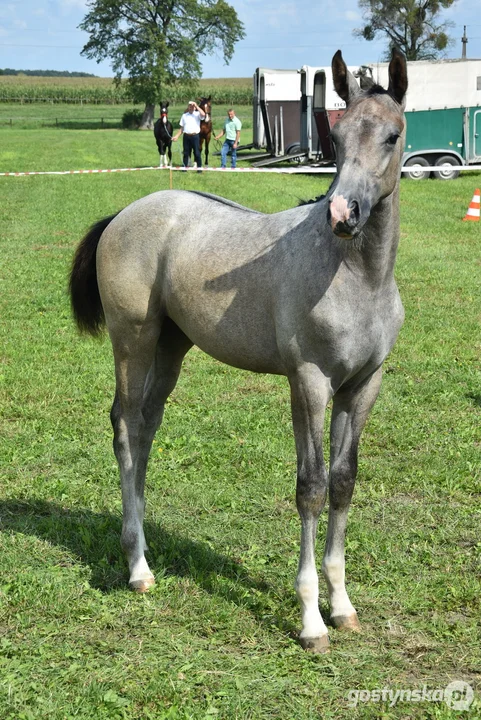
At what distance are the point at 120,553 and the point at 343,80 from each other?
2.78 meters

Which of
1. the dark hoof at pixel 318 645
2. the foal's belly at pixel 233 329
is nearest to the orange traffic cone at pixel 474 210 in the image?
the foal's belly at pixel 233 329

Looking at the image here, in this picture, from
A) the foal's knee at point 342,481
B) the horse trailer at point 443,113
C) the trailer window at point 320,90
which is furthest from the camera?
the trailer window at point 320,90

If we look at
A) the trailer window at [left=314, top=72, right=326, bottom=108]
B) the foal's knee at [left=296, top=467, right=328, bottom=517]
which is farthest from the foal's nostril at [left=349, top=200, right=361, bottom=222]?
the trailer window at [left=314, top=72, right=326, bottom=108]

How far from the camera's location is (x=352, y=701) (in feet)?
10.8

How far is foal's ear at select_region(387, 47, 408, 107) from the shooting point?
3.17 meters

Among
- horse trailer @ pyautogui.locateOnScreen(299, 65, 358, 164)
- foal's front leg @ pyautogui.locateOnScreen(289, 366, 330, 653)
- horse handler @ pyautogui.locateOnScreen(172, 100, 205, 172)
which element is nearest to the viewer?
foal's front leg @ pyautogui.locateOnScreen(289, 366, 330, 653)

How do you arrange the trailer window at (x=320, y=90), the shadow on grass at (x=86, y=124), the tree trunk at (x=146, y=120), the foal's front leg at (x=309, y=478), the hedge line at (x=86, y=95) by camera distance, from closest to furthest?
the foal's front leg at (x=309, y=478)
the trailer window at (x=320, y=90)
the shadow on grass at (x=86, y=124)
the tree trunk at (x=146, y=120)
the hedge line at (x=86, y=95)

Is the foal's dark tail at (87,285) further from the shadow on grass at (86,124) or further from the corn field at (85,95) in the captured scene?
the corn field at (85,95)

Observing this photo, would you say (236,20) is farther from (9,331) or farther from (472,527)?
(472,527)

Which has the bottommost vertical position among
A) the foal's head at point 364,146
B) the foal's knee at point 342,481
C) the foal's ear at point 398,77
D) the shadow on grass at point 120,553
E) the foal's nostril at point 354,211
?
the shadow on grass at point 120,553

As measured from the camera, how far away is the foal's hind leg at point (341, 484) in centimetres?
382

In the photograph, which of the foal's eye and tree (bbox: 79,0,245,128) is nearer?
the foal's eye

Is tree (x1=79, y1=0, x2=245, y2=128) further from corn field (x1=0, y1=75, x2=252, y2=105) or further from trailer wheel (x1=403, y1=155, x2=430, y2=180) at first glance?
trailer wheel (x1=403, y1=155, x2=430, y2=180)

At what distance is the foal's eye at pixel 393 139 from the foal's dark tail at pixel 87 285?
194 cm
